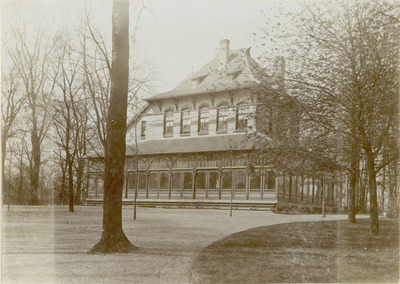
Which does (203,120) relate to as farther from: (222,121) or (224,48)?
(224,48)

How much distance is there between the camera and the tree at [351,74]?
9.48m

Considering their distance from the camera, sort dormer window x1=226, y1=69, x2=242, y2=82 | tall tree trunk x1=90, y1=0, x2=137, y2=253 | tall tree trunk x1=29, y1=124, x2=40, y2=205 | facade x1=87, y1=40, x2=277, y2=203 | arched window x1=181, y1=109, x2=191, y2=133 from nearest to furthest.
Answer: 1. tall tree trunk x1=90, y1=0, x2=137, y2=253
2. tall tree trunk x1=29, y1=124, x2=40, y2=205
3. dormer window x1=226, y1=69, x2=242, y2=82
4. facade x1=87, y1=40, x2=277, y2=203
5. arched window x1=181, y1=109, x2=191, y2=133

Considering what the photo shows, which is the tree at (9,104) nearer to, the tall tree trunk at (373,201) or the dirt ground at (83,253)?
the dirt ground at (83,253)

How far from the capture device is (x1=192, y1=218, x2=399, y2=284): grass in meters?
6.78

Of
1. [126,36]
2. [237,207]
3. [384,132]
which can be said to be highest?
[126,36]

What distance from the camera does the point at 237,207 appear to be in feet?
76.1

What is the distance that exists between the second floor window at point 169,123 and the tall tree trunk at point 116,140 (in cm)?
1490

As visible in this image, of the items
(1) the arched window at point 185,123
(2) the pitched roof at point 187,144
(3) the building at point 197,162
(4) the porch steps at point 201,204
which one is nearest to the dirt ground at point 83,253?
(3) the building at point 197,162

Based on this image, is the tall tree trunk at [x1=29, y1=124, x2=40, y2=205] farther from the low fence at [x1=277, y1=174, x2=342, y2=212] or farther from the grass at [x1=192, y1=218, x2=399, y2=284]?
the low fence at [x1=277, y1=174, x2=342, y2=212]

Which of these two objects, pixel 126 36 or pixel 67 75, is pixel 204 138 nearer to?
pixel 67 75

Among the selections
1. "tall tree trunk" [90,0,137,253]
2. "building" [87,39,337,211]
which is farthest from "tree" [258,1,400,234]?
"building" [87,39,337,211]

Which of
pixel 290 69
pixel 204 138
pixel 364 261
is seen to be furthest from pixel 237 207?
pixel 364 261

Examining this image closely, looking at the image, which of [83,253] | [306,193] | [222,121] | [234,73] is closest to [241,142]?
[234,73]

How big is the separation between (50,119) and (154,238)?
5.41m
